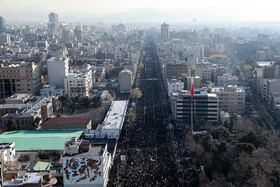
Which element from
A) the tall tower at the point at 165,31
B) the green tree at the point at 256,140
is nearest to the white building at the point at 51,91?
the green tree at the point at 256,140

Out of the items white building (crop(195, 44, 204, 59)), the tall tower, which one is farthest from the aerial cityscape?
the tall tower

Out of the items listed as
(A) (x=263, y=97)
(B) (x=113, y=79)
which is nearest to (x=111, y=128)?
(A) (x=263, y=97)

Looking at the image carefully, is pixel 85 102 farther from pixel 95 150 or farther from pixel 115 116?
pixel 95 150

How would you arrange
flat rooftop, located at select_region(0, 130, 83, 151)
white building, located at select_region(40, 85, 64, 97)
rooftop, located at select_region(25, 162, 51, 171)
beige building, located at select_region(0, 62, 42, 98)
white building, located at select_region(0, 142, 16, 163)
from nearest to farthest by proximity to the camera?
rooftop, located at select_region(25, 162, 51, 171) → white building, located at select_region(0, 142, 16, 163) → flat rooftop, located at select_region(0, 130, 83, 151) → white building, located at select_region(40, 85, 64, 97) → beige building, located at select_region(0, 62, 42, 98)

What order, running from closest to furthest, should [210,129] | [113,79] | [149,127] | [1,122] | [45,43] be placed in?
[210,129]
[149,127]
[1,122]
[113,79]
[45,43]

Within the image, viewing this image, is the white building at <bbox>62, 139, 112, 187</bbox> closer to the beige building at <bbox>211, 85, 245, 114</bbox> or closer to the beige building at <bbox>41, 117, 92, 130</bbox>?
the beige building at <bbox>41, 117, 92, 130</bbox>

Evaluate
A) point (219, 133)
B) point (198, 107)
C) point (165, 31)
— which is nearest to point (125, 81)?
point (198, 107)

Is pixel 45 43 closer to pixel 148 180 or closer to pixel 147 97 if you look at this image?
pixel 147 97
